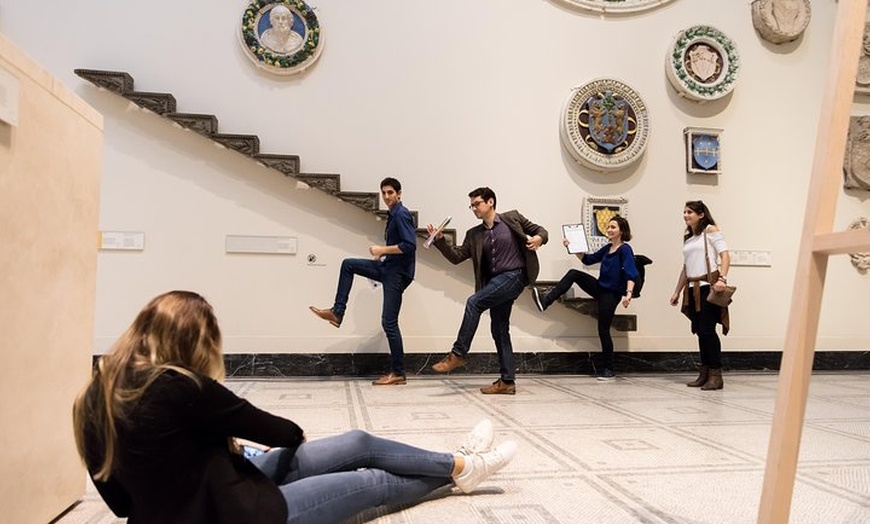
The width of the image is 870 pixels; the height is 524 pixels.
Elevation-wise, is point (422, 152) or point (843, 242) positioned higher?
point (422, 152)

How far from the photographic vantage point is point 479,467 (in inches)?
91.3

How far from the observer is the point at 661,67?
6.82 m

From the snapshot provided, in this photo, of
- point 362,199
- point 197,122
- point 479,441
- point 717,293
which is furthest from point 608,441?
point 197,122

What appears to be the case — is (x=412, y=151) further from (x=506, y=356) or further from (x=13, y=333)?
(x=13, y=333)

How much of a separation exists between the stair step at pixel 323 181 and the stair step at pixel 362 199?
94mm

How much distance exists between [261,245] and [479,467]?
13.6 ft

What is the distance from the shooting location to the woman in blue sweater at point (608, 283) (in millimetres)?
5906

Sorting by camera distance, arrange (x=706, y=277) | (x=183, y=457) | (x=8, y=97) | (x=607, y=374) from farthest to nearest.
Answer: (x=607, y=374) < (x=706, y=277) < (x=8, y=97) < (x=183, y=457)

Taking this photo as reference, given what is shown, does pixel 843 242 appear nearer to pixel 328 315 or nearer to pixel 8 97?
pixel 8 97

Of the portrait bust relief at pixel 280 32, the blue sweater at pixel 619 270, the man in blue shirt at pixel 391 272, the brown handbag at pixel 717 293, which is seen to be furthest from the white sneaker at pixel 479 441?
the portrait bust relief at pixel 280 32

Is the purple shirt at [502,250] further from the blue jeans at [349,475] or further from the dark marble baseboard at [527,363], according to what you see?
the blue jeans at [349,475]

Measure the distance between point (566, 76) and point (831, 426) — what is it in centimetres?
431

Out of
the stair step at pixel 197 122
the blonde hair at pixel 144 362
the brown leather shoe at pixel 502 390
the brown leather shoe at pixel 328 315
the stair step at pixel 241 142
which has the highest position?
the stair step at pixel 197 122

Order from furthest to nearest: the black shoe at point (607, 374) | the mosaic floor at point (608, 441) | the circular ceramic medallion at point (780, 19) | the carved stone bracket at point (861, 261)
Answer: the carved stone bracket at point (861, 261), the circular ceramic medallion at point (780, 19), the black shoe at point (607, 374), the mosaic floor at point (608, 441)
